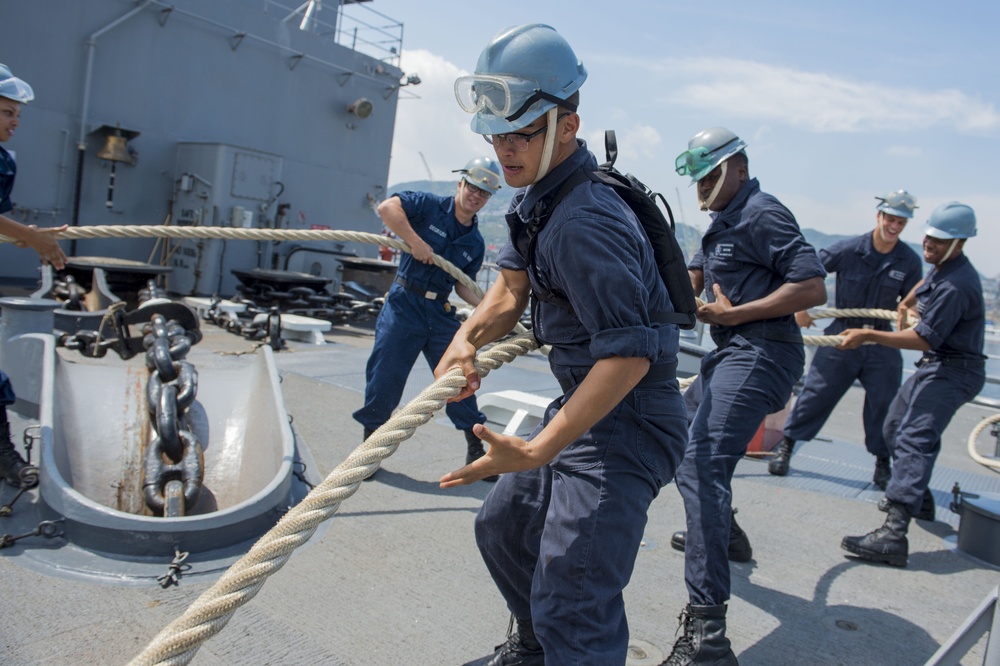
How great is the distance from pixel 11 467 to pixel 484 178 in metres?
2.73

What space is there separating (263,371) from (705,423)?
7.86 ft

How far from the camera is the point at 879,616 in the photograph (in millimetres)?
3189

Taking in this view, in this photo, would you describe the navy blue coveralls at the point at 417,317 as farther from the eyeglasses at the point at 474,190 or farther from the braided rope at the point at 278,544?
the braided rope at the point at 278,544

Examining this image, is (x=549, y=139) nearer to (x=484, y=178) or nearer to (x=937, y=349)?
(x=484, y=178)

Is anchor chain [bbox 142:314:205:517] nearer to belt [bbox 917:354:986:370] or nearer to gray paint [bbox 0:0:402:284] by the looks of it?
belt [bbox 917:354:986:370]

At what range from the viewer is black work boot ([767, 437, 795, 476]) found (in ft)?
17.2

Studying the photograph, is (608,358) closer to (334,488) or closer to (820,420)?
(334,488)

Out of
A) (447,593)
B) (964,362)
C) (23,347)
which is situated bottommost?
(447,593)

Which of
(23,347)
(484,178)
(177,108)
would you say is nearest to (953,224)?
(484,178)

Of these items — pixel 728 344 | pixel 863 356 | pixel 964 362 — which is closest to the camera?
pixel 728 344

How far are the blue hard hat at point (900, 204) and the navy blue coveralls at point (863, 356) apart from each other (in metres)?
0.22

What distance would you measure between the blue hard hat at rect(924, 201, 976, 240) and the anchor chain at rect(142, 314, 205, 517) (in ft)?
12.6

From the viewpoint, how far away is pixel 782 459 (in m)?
5.24

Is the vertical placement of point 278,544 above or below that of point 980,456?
above
